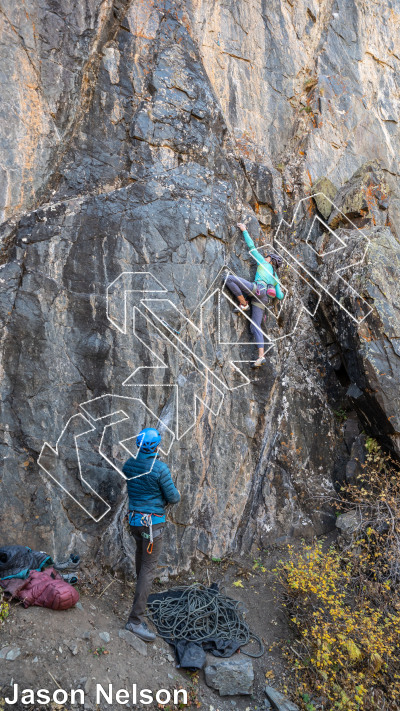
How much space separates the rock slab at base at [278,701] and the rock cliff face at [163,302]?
178cm

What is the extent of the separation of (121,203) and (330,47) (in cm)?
748

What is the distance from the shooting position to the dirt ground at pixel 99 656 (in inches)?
157

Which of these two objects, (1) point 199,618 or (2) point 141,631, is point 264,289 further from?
(2) point 141,631

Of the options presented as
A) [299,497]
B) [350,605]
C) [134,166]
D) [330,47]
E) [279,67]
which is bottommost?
[350,605]

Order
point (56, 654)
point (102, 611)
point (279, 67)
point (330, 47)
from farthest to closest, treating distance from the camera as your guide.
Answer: point (330, 47) → point (279, 67) → point (102, 611) → point (56, 654)

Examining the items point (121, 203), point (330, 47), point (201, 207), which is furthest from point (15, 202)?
point (330, 47)

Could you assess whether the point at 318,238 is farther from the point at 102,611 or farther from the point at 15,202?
the point at 102,611

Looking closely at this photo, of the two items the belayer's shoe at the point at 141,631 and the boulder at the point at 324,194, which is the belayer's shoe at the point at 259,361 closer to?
the belayer's shoe at the point at 141,631

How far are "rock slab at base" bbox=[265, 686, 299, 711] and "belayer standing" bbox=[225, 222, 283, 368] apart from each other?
4.03 metres

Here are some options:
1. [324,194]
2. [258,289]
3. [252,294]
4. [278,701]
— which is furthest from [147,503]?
[324,194]

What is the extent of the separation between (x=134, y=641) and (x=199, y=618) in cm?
86

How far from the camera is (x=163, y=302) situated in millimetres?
6426

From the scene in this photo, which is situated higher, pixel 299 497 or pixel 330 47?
pixel 330 47

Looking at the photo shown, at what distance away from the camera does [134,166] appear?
6.90 metres
